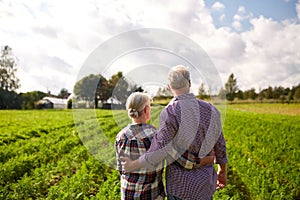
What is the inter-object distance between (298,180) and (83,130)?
4600mm

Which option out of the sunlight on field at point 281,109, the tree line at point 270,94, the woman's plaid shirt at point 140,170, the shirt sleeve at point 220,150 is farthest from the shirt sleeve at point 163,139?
the tree line at point 270,94

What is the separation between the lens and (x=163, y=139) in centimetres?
230

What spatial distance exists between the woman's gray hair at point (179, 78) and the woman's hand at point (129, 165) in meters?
0.71

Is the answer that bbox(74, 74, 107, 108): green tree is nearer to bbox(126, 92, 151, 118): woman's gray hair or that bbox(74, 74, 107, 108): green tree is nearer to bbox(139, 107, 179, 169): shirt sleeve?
bbox(126, 92, 151, 118): woman's gray hair

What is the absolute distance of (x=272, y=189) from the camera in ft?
17.9

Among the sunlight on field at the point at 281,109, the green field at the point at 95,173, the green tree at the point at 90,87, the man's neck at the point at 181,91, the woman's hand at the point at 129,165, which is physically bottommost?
the green field at the point at 95,173

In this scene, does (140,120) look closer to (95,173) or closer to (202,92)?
(202,92)

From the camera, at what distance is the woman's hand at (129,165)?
2426 mm

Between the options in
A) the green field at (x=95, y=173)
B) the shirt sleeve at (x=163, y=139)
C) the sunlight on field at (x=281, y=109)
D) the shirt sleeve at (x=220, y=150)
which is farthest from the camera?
the sunlight on field at (x=281, y=109)

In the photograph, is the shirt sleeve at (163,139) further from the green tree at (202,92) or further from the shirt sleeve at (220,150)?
the green tree at (202,92)

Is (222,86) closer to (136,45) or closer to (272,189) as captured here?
(136,45)

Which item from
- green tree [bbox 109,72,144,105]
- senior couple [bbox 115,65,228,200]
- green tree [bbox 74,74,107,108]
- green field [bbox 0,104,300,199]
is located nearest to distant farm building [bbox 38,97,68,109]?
green field [bbox 0,104,300,199]

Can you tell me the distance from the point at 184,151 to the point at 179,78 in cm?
60

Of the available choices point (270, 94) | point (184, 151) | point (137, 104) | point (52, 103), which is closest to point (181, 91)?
point (137, 104)
